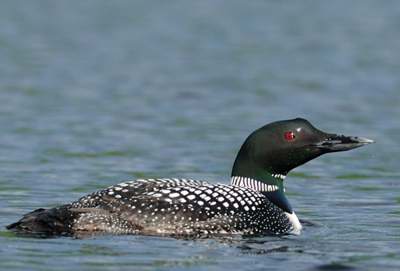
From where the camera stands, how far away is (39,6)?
28.1m

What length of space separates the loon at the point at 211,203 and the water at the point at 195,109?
164mm

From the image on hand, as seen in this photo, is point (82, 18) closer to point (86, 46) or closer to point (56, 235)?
point (86, 46)

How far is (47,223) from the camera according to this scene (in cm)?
980

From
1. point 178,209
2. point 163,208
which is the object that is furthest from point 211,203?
point 163,208

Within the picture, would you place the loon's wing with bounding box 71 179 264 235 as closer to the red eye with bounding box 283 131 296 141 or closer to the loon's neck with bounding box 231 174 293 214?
the loon's neck with bounding box 231 174 293 214

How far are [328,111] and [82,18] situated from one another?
10176mm

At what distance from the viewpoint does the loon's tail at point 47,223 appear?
9.80 meters

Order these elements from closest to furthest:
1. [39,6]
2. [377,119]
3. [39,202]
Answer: [39,202] → [377,119] → [39,6]

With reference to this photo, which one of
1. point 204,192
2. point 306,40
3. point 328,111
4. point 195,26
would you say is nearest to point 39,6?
point 195,26

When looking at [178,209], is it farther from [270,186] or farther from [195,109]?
[195,109]

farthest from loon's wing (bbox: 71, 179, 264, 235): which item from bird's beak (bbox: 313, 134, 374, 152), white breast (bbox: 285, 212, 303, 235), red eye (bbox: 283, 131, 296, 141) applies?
bird's beak (bbox: 313, 134, 374, 152)

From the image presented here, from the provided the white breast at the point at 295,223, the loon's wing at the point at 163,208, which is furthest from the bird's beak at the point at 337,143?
the loon's wing at the point at 163,208

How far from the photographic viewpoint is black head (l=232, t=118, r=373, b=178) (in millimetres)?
10859

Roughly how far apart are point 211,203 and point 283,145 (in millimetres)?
954
